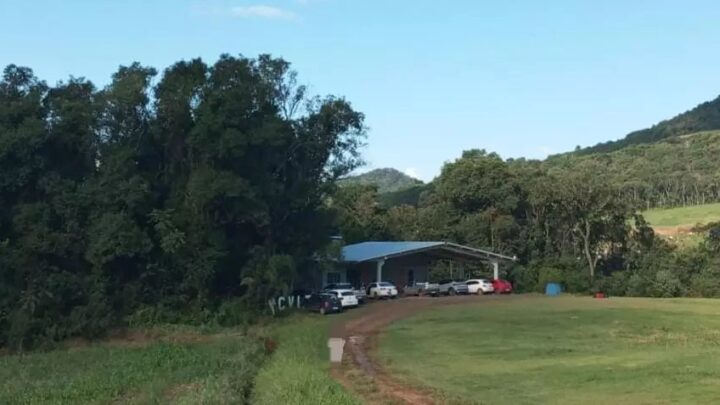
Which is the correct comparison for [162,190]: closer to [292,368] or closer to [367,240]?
[292,368]

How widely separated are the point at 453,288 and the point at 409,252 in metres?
4.46

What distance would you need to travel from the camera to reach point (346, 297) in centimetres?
4941

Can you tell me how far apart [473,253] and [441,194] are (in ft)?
45.8

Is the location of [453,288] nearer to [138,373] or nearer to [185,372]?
[185,372]

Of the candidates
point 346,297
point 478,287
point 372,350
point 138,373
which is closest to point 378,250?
point 478,287

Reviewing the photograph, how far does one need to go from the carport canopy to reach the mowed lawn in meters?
14.9

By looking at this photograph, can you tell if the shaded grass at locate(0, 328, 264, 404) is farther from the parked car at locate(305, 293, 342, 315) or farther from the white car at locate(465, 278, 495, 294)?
the white car at locate(465, 278, 495, 294)

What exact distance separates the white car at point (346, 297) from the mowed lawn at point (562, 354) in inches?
240

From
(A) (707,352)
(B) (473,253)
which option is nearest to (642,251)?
(B) (473,253)

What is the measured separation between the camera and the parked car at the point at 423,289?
61969 mm

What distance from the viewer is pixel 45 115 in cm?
4528

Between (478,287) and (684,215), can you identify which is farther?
(684,215)

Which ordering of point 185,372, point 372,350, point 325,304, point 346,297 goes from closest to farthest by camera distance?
point 185,372
point 372,350
point 325,304
point 346,297

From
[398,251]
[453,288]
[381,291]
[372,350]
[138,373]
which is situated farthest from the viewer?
[453,288]
